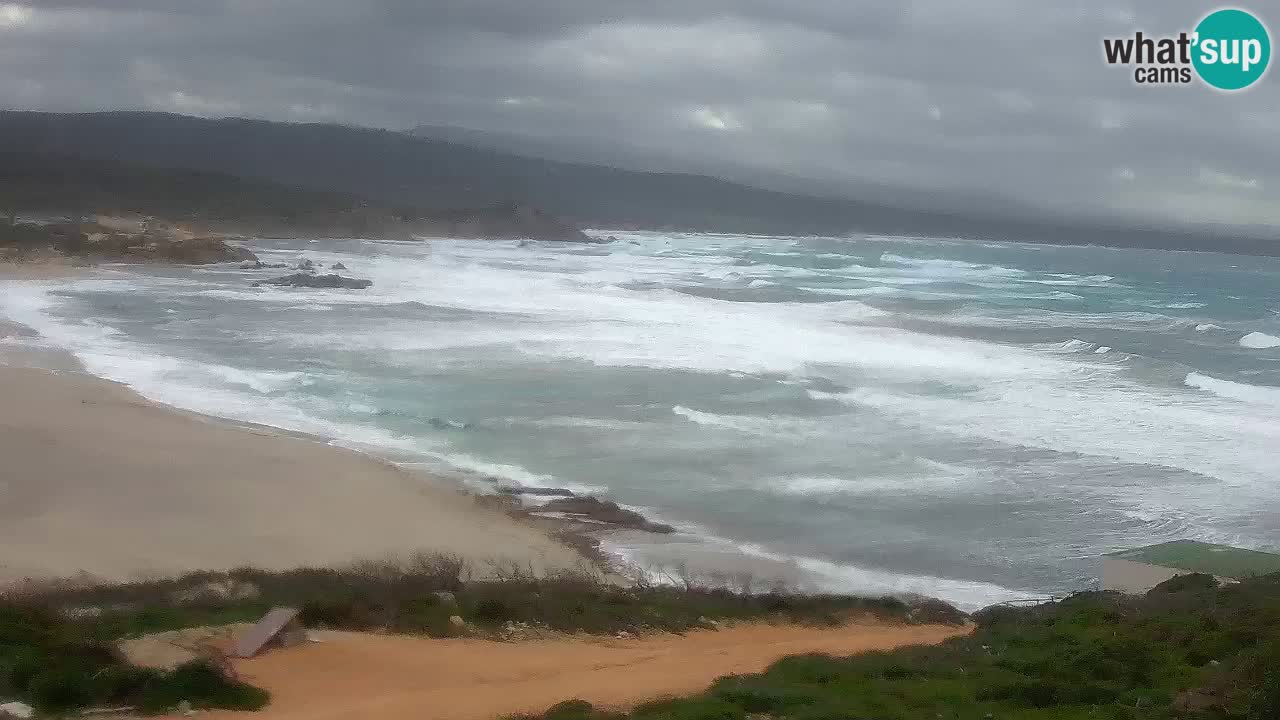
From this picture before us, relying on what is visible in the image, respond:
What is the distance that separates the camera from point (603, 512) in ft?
50.0

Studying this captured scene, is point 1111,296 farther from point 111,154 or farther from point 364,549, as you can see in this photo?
point 111,154

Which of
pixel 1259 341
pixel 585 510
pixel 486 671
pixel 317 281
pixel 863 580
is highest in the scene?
pixel 317 281

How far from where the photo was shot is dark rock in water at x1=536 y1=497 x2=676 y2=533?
14961 millimetres

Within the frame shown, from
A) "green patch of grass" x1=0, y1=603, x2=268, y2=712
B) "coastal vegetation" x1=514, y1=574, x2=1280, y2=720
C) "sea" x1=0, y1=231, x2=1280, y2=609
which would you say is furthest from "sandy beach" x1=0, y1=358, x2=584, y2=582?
"coastal vegetation" x1=514, y1=574, x2=1280, y2=720

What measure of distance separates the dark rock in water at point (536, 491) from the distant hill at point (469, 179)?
8965 cm

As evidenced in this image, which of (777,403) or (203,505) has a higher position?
(777,403)

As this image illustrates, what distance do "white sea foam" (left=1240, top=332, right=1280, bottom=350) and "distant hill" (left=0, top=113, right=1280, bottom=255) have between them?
7483 centimetres

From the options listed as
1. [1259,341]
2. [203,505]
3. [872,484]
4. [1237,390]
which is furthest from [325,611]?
[1259,341]

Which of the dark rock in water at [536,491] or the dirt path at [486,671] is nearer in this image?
the dirt path at [486,671]

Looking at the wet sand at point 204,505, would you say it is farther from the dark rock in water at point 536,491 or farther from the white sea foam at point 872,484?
the white sea foam at point 872,484

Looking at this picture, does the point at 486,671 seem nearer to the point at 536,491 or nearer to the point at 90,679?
the point at 90,679

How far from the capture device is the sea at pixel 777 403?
51.7 ft

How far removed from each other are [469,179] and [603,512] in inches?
5268

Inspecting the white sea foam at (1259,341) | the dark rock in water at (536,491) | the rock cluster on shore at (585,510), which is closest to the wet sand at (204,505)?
the rock cluster on shore at (585,510)
